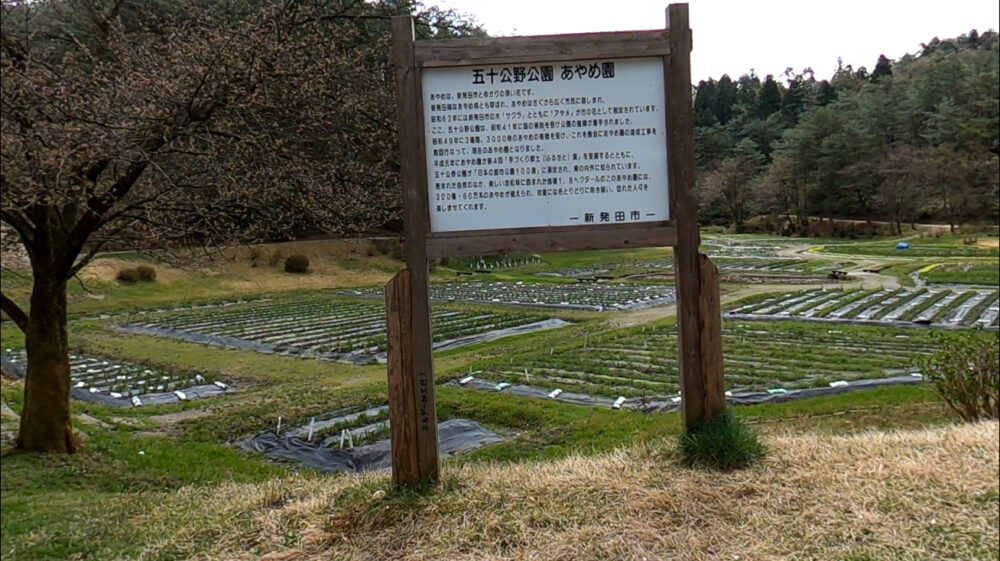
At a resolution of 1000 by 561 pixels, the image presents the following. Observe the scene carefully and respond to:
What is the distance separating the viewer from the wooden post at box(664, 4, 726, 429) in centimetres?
330

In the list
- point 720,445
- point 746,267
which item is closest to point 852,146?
point 720,445

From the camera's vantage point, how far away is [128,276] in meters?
14.3

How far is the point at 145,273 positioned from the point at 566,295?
28.8 feet

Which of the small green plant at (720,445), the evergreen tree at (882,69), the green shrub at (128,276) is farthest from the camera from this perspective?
the green shrub at (128,276)

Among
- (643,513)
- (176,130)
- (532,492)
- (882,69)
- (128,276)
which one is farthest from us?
(128,276)

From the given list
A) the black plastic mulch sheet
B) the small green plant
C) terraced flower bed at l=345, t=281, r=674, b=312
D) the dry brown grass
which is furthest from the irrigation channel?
the small green plant

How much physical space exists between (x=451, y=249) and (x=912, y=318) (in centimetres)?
1078

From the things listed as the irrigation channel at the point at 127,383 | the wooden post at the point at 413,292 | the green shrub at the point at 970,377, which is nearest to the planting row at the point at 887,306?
the green shrub at the point at 970,377

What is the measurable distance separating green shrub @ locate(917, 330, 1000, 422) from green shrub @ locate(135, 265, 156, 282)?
1263 cm

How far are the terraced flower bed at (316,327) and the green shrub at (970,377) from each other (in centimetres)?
663

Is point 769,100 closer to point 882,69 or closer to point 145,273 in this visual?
point 882,69

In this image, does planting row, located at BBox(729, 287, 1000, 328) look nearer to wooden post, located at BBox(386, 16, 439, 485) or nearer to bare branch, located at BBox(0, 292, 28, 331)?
wooden post, located at BBox(386, 16, 439, 485)

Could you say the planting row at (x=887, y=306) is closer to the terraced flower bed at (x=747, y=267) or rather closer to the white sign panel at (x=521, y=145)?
the terraced flower bed at (x=747, y=267)

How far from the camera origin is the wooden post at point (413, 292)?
3205 millimetres
